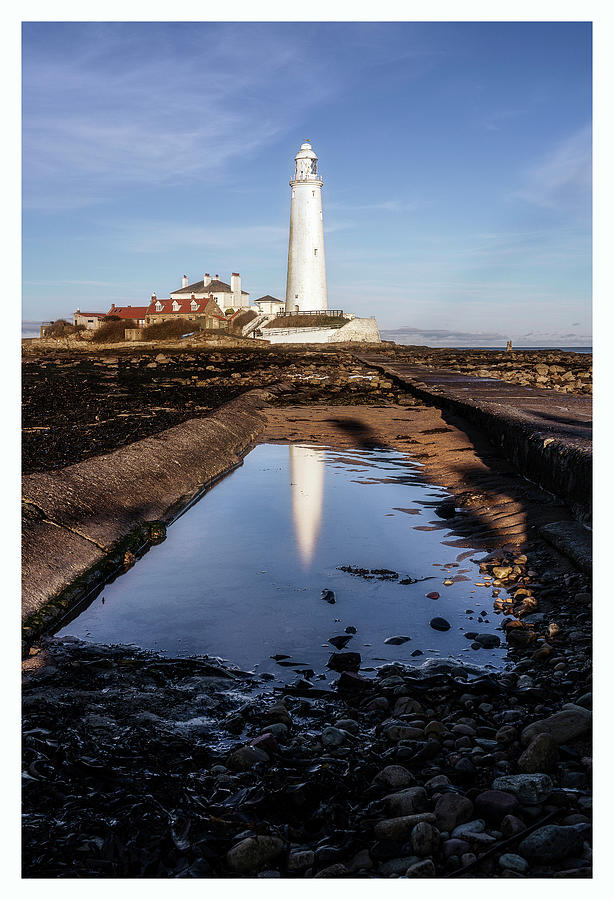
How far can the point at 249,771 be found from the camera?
2.16 metres

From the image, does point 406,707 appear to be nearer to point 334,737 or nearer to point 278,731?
point 334,737

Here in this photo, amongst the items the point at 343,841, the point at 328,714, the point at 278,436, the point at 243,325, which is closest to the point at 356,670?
the point at 328,714

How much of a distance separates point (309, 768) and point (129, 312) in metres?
87.1

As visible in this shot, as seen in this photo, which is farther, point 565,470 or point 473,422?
point 473,422

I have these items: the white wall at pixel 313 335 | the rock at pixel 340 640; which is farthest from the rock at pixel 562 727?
the white wall at pixel 313 335

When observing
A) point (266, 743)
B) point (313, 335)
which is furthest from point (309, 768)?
point (313, 335)

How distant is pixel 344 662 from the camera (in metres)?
3.04

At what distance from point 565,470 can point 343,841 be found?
159 inches

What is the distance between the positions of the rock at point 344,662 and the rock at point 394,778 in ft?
2.85

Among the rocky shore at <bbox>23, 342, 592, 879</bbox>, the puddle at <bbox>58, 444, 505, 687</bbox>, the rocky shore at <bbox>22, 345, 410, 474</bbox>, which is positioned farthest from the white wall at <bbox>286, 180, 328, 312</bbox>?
the rocky shore at <bbox>23, 342, 592, 879</bbox>

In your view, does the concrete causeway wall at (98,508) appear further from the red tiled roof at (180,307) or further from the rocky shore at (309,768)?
the red tiled roof at (180,307)

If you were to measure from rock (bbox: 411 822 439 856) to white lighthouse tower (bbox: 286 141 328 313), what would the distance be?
5915 centimetres

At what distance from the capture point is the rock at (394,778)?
2070 millimetres
